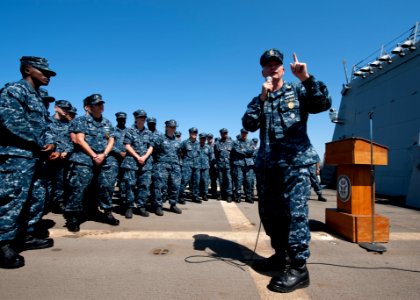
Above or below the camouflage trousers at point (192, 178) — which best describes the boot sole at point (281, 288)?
below

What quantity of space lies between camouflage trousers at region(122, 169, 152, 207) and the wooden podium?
3409mm

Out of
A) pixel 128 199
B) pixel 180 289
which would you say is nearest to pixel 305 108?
pixel 180 289

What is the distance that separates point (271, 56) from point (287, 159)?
0.96 m

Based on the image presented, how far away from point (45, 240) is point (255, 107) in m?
2.84

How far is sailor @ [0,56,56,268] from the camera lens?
2562mm

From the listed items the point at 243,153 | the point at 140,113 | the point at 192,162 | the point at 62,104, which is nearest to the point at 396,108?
the point at 243,153

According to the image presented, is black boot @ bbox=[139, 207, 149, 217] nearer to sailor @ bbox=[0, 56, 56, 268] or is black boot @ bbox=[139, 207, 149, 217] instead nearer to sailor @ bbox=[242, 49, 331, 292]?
sailor @ bbox=[0, 56, 56, 268]

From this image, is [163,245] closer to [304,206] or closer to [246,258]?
[246,258]

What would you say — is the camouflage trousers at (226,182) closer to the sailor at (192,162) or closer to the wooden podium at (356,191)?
the sailor at (192,162)

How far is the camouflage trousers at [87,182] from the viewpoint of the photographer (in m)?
3.89

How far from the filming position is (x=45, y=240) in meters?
3.06

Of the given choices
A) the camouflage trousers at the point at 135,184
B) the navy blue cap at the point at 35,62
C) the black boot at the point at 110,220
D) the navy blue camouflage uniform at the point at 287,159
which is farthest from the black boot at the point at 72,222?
the navy blue camouflage uniform at the point at 287,159

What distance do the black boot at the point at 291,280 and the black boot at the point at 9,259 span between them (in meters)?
2.28

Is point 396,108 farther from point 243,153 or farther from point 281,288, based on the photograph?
point 281,288
